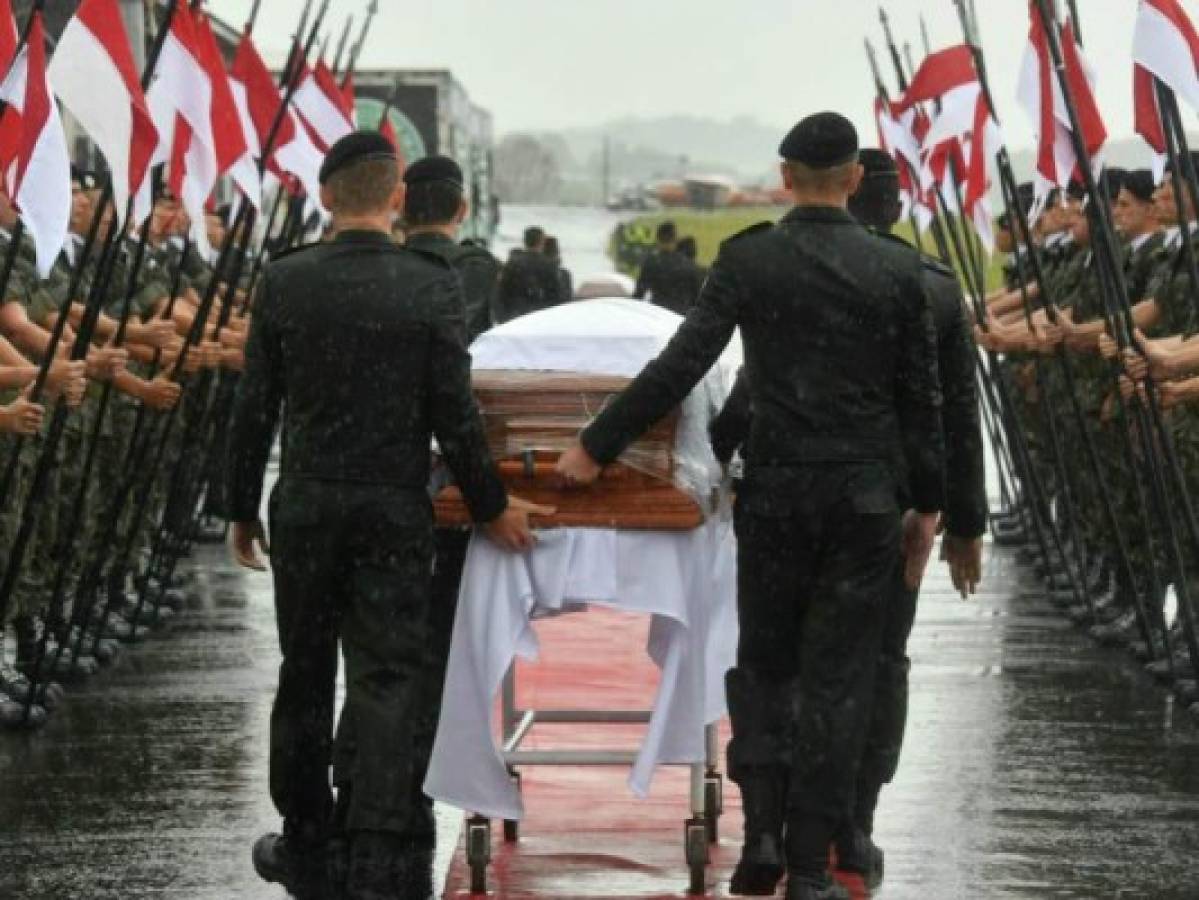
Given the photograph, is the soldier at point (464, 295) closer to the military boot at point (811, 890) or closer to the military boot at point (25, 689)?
the military boot at point (811, 890)

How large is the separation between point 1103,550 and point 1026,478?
1.50m

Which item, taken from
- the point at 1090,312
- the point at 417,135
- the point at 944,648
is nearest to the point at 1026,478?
the point at 1090,312

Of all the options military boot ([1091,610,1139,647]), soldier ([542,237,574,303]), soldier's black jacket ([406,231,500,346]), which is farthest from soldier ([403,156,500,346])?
soldier ([542,237,574,303])

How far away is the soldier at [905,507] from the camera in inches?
354

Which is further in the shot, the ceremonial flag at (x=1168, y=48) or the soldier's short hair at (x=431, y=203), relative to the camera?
the ceremonial flag at (x=1168, y=48)

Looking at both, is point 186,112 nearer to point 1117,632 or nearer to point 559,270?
point 1117,632

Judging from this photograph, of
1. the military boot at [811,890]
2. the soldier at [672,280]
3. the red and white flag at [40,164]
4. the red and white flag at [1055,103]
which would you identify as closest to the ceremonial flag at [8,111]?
the red and white flag at [40,164]

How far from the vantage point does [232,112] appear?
1427 centimetres

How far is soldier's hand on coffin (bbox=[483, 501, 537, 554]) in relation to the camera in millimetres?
8812

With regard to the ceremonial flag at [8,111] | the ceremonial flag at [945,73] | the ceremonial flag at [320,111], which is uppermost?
the ceremonial flag at [945,73]

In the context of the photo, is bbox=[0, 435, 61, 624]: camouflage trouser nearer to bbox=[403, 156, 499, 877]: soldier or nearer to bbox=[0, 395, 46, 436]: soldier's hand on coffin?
bbox=[0, 395, 46, 436]: soldier's hand on coffin

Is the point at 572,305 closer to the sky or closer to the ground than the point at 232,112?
closer to the ground

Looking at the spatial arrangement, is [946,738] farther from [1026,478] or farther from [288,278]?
[1026,478]

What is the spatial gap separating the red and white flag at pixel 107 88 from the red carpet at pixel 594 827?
2.43 meters
